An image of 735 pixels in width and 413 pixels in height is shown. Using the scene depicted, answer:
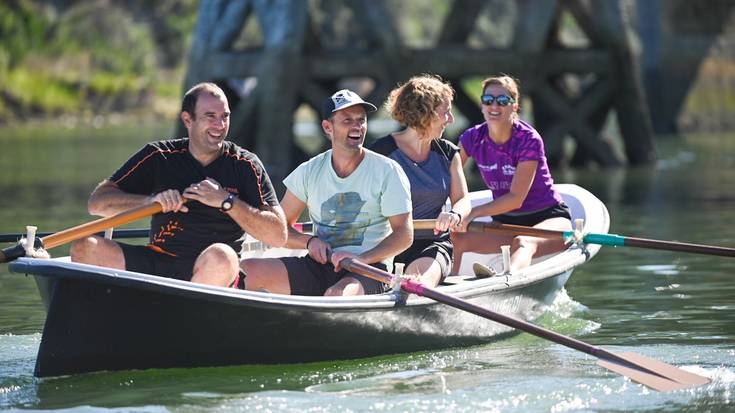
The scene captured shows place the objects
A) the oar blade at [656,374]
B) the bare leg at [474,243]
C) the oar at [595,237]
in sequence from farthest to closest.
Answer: the bare leg at [474,243]
the oar at [595,237]
the oar blade at [656,374]

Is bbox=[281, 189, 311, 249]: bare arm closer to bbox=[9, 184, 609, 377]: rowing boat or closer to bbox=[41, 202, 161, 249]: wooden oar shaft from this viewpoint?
bbox=[9, 184, 609, 377]: rowing boat

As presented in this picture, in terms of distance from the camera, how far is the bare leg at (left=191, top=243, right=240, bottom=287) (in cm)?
741

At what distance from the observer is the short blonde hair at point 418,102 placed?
27.4 feet

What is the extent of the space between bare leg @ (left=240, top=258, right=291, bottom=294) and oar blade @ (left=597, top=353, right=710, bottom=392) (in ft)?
5.80

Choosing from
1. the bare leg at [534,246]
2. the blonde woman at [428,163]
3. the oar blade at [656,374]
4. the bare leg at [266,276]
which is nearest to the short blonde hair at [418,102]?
the blonde woman at [428,163]

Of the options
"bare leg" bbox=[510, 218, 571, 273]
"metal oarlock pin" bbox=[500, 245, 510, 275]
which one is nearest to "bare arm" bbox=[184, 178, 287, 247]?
"metal oarlock pin" bbox=[500, 245, 510, 275]

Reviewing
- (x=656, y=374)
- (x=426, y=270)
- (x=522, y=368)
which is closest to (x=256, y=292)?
(x=426, y=270)

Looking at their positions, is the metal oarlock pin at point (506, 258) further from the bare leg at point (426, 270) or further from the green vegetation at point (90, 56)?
the green vegetation at point (90, 56)

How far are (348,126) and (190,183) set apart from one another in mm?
876

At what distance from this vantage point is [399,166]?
7914mm

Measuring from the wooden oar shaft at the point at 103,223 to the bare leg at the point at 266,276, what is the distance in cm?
76

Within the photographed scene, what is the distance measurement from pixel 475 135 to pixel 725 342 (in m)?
2.24

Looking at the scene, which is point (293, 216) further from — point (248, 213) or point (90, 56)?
point (90, 56)

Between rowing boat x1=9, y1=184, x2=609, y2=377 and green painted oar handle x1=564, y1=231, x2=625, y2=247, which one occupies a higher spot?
green painted oar handle x1=564, y1=231, x2=625, y2=247
